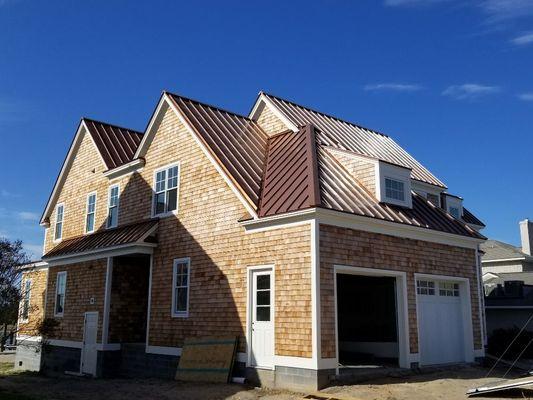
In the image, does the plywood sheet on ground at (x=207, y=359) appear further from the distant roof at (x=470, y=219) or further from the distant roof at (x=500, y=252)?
the distant roof at (x=500, y=252)

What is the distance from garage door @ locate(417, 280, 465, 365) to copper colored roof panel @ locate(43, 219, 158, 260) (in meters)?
8.98

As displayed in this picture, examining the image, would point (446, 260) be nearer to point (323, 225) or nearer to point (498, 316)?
point (323, 225)

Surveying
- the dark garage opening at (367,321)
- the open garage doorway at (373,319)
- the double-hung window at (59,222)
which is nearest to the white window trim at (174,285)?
the open garage doorway at (373,319)

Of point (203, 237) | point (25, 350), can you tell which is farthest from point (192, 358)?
point (25, 350)

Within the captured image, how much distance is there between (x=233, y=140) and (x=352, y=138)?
5198 mm

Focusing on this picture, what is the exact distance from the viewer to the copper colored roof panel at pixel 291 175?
1388 cm

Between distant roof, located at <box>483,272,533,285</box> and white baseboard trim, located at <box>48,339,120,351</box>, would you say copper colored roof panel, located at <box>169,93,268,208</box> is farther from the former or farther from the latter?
distant roof, located at <box>483,272,533,285</box>

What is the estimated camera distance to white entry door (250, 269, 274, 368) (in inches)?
539

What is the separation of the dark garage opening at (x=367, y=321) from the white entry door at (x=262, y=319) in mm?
3156

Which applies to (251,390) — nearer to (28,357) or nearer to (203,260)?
(203,260)

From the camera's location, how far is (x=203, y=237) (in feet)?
53.7

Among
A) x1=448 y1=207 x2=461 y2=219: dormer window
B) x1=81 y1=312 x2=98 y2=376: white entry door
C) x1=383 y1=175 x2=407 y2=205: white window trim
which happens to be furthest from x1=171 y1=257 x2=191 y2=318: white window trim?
x1=448 y1=207 x2=461 y2=219: dormer window

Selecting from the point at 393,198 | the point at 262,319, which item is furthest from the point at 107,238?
the point at 393,198

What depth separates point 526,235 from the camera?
42.5 metres
